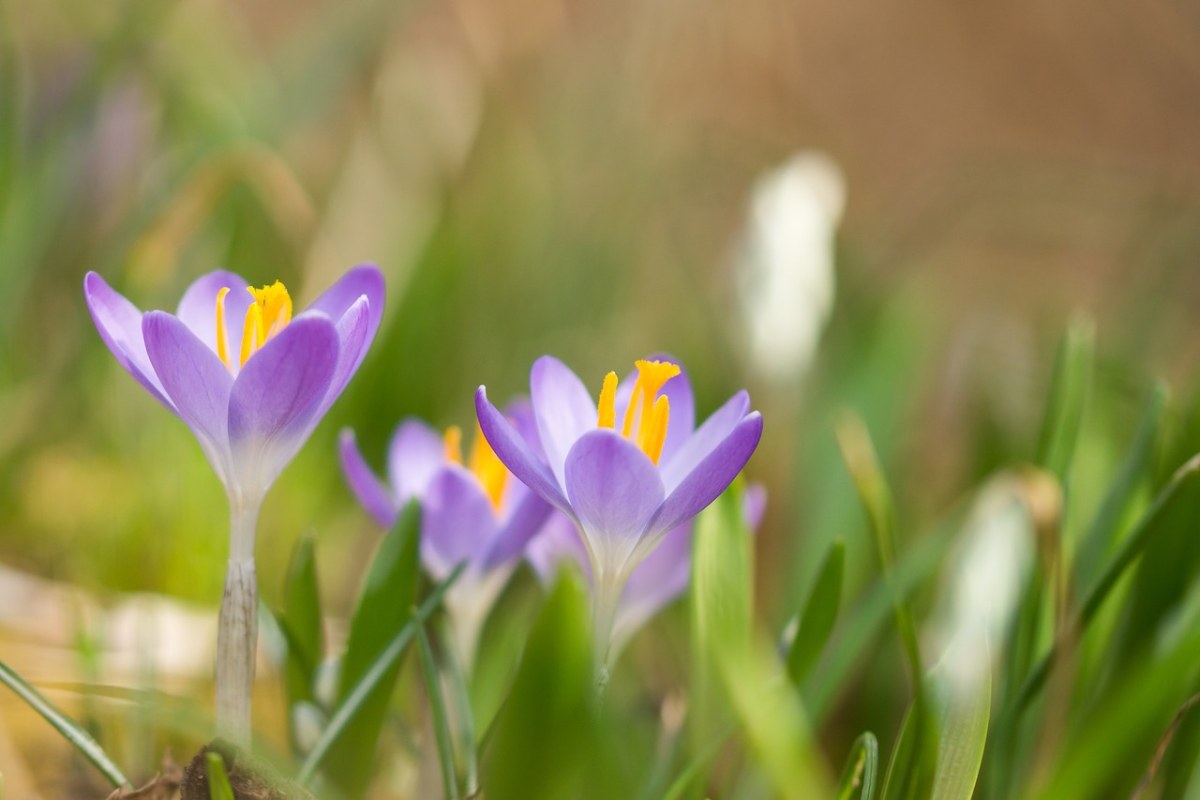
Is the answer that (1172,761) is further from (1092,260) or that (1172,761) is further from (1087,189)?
(1092,260)

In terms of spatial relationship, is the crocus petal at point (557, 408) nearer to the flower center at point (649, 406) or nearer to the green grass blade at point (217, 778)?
the flower center at point (649, 406)

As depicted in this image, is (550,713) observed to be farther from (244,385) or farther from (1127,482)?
(1127,482)

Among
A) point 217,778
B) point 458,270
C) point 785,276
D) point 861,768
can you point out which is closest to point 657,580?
point 861,768

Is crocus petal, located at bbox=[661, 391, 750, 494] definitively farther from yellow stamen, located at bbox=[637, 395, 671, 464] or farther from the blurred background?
the blurred background

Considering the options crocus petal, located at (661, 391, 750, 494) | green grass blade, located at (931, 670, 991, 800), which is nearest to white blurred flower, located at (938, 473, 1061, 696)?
green grass blade, located at (931, 670, 991, 800)

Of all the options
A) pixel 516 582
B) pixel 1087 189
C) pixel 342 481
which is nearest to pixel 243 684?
pixel 516 582

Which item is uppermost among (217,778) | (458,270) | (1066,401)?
(458,270)
